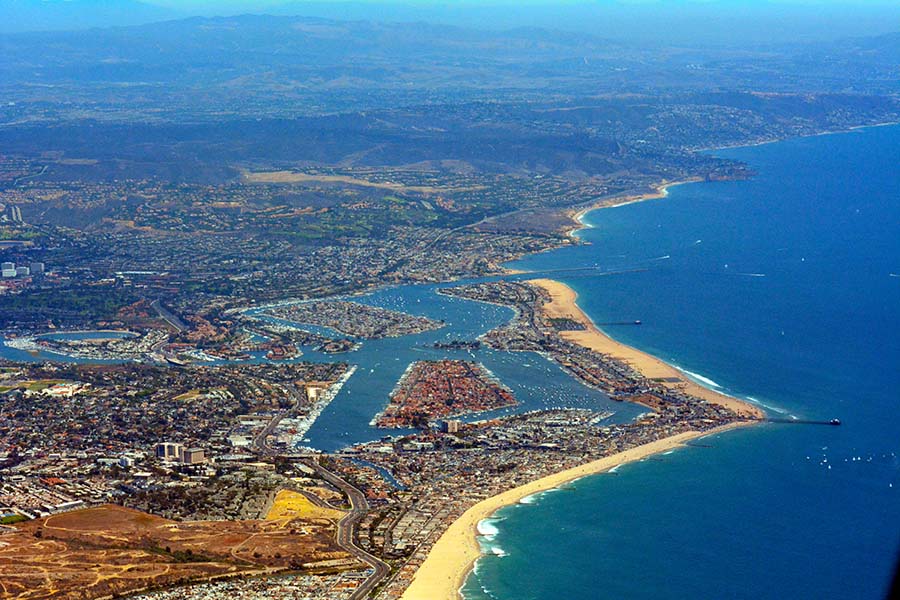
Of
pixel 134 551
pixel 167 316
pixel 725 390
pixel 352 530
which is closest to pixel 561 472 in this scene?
pixel 352 530

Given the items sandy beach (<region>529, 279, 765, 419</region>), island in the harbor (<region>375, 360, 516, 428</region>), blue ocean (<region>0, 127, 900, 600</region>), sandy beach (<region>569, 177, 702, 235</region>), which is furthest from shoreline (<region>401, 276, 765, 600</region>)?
sandy beach (<region>569, 177, 702, 235</region>)

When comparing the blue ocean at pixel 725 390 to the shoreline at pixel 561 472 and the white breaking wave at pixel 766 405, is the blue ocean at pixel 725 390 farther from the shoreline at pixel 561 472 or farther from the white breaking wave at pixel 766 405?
the shoreline at pixel 561 472

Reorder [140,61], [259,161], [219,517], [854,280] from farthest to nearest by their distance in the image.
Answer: [140,61] < [259,161] < [854,280] < [219,517]

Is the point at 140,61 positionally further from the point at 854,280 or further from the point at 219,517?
the point at 219,517

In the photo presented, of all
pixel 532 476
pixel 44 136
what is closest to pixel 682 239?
pixel 532 476

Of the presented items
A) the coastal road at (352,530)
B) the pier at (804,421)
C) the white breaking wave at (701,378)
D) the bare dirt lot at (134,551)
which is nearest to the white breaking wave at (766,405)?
the pier at (804,421)

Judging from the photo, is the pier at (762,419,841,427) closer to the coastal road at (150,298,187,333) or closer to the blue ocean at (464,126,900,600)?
the blue ocean at (464,126,900,600)
